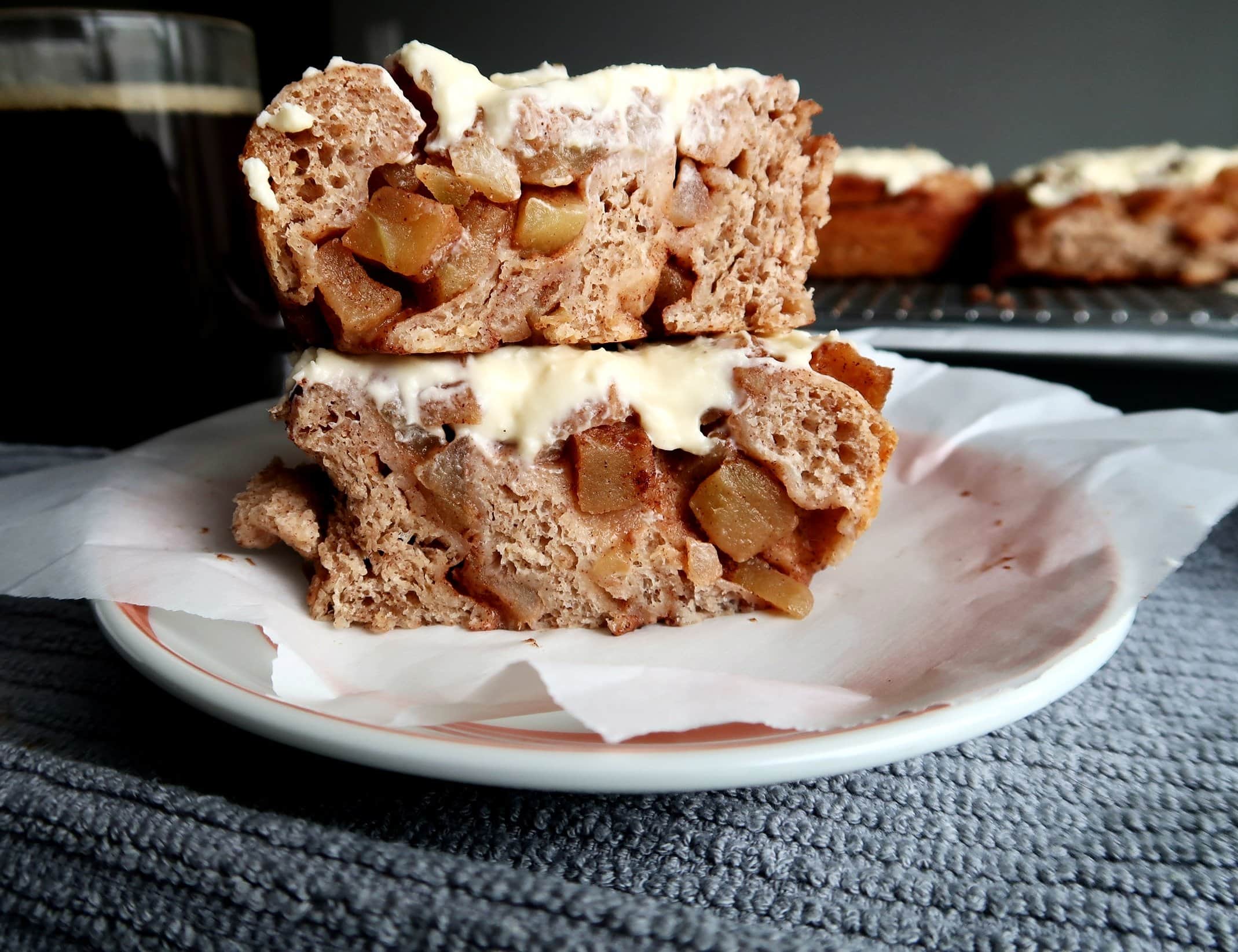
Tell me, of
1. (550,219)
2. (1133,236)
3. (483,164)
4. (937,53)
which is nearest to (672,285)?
(550,219)

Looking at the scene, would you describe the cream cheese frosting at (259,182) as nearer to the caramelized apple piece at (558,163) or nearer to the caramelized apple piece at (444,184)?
the caramelized apple piece at (444,184)

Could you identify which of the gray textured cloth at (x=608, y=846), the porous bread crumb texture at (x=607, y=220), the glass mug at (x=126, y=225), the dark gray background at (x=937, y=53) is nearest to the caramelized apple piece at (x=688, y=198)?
the porous bread crumb texture at (x=607, y=220)

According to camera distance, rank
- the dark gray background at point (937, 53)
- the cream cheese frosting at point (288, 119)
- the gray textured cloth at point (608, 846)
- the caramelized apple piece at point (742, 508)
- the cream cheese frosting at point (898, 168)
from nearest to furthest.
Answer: the gray textured cloth at point (608, 846) → the cream cheese frosting at point (288, 119) → the caramelized apple piece at point (742, 508) → the cream cheese frosting at point (898, 168) → the dark gray background at point (937, 53)

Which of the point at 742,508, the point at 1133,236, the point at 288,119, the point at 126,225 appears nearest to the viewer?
the point at 288,119

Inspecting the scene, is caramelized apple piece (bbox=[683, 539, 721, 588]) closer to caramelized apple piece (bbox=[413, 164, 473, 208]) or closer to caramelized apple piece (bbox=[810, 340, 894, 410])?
caramelized apple piece (bbox=[810, 340, 894, 410])

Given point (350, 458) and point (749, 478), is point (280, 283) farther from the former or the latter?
point (749, 478)

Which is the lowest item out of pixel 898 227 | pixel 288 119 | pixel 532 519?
pixel 898 227

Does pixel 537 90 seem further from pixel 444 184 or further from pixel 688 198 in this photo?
pixel 688 198
